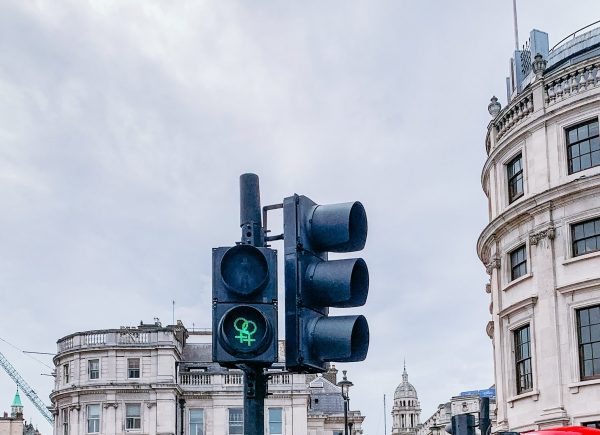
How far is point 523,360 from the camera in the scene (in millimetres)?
34500

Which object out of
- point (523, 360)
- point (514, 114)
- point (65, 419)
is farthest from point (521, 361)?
point (65, 419)

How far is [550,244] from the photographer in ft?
109

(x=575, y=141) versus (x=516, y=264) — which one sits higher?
(x=575, y=141)

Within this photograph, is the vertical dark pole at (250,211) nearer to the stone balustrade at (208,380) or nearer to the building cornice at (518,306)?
the building cornice at (518,306)

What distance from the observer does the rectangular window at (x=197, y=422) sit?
65000mm

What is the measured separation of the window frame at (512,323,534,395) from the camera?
3397cm

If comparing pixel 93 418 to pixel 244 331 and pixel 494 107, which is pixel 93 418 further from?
pixel 244 331

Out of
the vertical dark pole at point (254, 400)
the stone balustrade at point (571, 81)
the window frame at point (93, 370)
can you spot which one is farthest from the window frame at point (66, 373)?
the vertical dark pole at point (254, 400)

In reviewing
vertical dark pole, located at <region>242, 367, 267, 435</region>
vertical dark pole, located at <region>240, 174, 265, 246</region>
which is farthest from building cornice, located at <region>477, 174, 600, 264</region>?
vertical dark pole, located at <region>242, 367, 267, 435</region>

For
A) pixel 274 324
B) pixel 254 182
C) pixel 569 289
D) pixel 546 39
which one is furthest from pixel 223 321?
pixel 546 39

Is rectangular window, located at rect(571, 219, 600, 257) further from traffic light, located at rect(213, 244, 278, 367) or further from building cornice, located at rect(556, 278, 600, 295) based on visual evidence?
traffic light, located at rect(213, 244, 278, 367)

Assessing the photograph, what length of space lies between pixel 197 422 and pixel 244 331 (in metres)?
60.7

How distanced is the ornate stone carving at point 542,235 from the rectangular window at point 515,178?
2148 millimetres

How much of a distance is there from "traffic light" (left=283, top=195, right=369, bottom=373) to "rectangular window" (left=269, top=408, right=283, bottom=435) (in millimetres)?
60113
